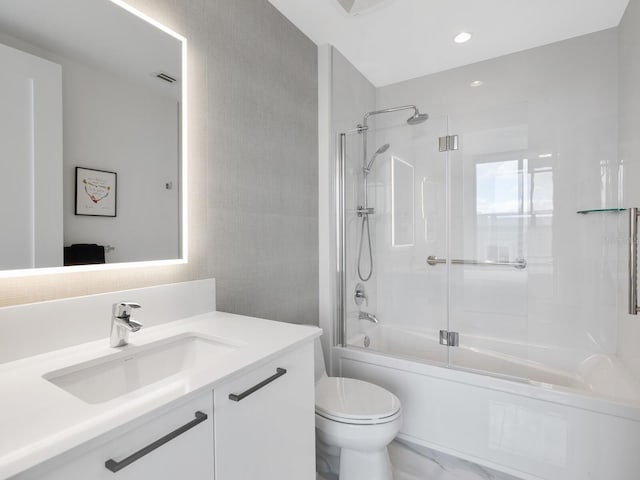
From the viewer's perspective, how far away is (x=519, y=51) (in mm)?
2414

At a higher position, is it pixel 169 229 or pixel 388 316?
pixel 169 229

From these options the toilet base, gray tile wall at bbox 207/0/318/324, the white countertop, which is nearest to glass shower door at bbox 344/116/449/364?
gray tile wall at bbox 207/0/318/324

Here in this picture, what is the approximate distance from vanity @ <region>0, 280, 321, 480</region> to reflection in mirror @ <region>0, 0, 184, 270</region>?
20cm

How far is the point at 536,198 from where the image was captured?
2311 mm

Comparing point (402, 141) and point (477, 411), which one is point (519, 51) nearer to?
point (402, 141)

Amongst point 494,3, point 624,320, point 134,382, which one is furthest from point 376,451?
point 494,3

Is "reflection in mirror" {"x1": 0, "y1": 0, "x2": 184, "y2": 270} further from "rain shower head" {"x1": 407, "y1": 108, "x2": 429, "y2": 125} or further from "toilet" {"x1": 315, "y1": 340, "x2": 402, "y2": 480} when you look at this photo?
"rain shower head" {"x1": 407, "y1": 108, "x2": 429, "y2": 125}

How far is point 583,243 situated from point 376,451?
1.84 m

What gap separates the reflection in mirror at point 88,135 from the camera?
98 centimetres

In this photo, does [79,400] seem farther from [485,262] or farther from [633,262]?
[485,262]

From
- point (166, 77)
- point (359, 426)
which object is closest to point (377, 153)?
point (166, 77)

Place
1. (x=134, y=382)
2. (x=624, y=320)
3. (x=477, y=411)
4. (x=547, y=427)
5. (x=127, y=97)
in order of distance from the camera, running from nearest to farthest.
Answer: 1. (x=134, y=382)
2. (x=127, y=97)
3. (x=547, y=427)
4. (x=477, y=411)
5. (x=624, y=320)

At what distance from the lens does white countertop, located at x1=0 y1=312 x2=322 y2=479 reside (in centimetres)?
56

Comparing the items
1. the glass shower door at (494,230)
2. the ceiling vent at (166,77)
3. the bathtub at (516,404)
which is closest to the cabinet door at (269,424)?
the bathtub at (516,404)
